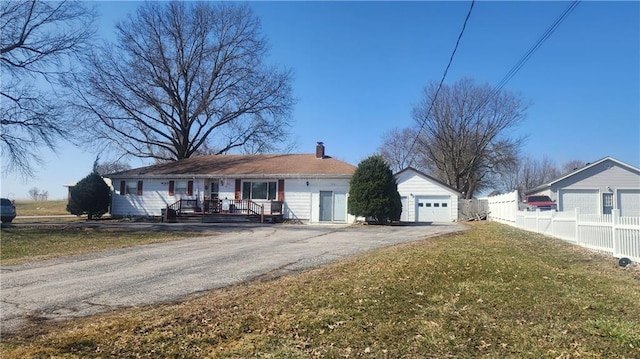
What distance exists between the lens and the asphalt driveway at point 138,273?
250 inches

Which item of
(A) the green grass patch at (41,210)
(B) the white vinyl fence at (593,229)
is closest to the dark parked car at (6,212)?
(A) the green grass patch at (41,210)

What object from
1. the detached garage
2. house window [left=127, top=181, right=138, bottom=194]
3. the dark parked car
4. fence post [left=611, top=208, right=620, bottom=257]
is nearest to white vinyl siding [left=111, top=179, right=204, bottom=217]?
house window [left=127, top=181, right=138, bottom=194]

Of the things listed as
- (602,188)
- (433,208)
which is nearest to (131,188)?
(433,208)

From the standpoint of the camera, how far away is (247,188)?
27078 millimetres

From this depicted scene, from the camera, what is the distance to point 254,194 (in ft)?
88.5

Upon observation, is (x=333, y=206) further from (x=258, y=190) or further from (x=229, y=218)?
(x=229, y=218)

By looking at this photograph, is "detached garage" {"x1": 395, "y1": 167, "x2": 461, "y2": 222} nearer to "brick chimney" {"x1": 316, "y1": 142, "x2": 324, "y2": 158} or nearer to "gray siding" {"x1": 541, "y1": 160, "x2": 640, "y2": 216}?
"brick chimney" {"x1": 316, "y1": 142, "x2": 324, "y2": 158}

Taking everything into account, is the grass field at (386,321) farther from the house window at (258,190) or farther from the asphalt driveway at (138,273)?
the house window at (258,190)

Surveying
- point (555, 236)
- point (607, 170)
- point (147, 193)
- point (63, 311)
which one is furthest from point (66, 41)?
point (607, 170)

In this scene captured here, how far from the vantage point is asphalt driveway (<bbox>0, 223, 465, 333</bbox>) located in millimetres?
6352

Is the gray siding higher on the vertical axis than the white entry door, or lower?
higher

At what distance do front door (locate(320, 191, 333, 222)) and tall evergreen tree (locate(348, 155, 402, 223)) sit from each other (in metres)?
2.83

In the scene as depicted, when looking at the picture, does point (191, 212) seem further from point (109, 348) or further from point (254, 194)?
point (109, 348)

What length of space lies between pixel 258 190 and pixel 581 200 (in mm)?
21693
